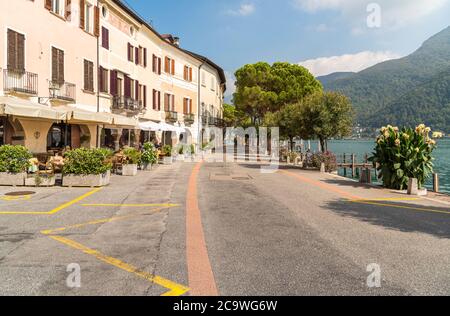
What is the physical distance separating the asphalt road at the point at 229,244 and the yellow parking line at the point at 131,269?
0.5 inches

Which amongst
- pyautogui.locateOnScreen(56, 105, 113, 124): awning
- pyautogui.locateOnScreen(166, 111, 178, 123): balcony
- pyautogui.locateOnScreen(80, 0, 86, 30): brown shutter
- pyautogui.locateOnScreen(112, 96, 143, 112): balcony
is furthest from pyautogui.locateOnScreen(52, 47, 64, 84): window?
pyautogui.locateOnScreen(166, 111, 178, 123): balcony

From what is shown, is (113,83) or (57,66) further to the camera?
(113,83)

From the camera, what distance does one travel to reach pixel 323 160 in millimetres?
21266

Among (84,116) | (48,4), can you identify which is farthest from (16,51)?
(84,116)

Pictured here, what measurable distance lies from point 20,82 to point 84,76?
18.5 feet

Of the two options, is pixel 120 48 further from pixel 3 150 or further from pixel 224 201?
pixel 224 201

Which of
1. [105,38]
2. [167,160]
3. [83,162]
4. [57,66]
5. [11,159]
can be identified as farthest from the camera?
[167,160]

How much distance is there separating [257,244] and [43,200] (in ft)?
21.5

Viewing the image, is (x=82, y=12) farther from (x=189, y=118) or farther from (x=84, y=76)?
(x=189, y=118)

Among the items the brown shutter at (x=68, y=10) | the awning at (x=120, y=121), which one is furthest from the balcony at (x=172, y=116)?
the brown shutter at (x=68, y=10)

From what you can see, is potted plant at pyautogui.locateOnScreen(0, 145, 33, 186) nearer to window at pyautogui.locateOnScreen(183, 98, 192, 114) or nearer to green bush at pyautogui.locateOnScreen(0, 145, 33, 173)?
green bush at pyautogui.locateOnScreen(0, 145, 33, 173)

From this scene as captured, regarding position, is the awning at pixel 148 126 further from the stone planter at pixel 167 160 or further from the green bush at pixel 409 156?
the green bush at pixel 409 156

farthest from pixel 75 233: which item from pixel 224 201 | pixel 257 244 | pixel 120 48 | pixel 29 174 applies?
pixel 120 48

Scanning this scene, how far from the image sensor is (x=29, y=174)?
38.6ft
